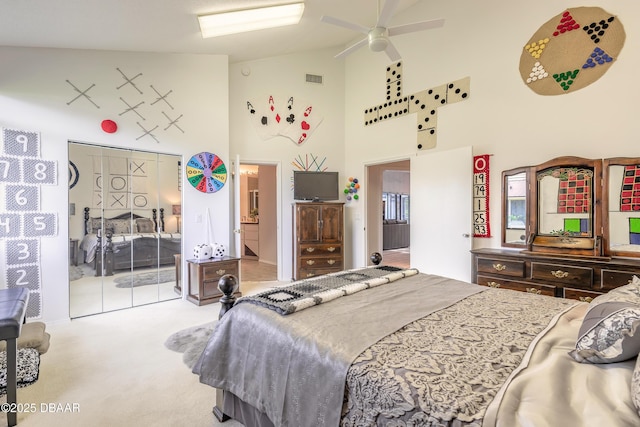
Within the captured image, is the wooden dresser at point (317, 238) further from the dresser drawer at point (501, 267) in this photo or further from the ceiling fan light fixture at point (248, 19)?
the ceiling fan light fixture at point (248, 19)

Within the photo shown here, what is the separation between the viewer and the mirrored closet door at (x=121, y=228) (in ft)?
11.3

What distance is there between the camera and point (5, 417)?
1.86 meters

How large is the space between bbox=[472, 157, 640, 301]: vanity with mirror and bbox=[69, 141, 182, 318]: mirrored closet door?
145 inches

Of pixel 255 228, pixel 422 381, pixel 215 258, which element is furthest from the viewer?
pixel 255 228

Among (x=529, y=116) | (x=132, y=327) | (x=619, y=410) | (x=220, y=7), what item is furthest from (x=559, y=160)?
(x=132, y=327)

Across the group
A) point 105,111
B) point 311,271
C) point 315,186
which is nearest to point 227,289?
point 105,111

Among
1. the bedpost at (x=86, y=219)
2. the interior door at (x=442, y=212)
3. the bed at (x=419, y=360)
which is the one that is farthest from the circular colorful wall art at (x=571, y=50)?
the bedpost at (x=86, y=219)

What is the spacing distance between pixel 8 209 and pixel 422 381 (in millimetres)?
3899

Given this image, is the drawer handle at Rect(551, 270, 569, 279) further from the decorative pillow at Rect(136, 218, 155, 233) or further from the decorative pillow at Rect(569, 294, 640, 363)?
the decorative pillow at Rect(136, 218, 155, 233)

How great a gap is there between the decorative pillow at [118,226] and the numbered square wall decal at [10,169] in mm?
867

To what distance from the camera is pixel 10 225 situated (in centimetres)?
307

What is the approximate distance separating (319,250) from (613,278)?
11.3 ft

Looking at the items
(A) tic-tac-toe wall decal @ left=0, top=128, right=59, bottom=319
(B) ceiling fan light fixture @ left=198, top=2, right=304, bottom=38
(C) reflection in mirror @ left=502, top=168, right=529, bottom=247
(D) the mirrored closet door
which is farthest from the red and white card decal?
(A) tic-tac-toe wall decal @ left=0, top=128, right=59, bottom=319

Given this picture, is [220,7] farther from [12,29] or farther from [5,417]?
[5,417]
